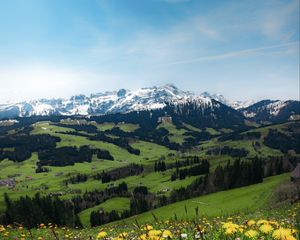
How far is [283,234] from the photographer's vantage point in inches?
195

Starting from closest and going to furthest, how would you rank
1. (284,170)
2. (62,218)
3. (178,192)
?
1. (62,218)
2. (284,170)
3. (178,192)

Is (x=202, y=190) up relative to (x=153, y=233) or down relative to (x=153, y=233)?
down

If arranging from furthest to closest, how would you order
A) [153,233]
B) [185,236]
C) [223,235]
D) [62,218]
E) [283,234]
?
[62,218] → [185,236] → [223,235] → [153,233] → [283,234]

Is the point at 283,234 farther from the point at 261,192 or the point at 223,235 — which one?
the point at 261,192

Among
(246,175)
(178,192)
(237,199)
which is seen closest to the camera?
(237,199)

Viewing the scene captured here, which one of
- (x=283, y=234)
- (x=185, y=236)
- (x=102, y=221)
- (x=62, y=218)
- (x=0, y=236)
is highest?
(x=283, y=234)

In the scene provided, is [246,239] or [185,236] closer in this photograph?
[246,239]

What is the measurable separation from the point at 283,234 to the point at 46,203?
3732 inches

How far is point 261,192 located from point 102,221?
3074 inches

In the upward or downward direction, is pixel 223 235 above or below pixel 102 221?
above

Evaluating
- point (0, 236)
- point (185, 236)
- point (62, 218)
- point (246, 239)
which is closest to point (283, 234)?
point (246, 239)

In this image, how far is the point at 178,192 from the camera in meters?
186

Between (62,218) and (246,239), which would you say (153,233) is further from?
(62,218)

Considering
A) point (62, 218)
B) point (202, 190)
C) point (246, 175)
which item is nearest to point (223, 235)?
point (62, 218)
